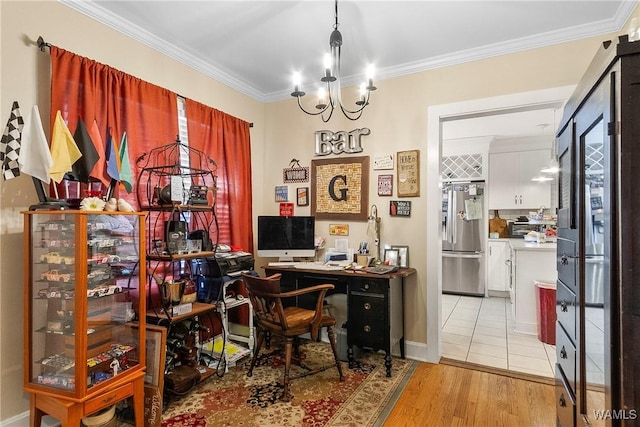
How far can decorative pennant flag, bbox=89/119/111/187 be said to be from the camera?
212 centimetres

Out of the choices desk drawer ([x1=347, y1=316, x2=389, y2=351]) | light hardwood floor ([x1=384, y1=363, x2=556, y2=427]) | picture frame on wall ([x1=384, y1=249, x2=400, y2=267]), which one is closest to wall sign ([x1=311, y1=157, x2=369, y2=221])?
picture frame on wall ([x1=384, y1=249, x2=400, y2=267])

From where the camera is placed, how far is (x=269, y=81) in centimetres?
358

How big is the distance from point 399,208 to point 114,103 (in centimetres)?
252

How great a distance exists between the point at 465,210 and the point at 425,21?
3.97 m

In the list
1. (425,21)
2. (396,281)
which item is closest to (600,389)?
(396,281)

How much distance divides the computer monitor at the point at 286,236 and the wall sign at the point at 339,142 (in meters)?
0.79

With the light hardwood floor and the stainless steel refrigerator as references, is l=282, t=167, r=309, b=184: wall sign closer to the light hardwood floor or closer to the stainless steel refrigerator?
the light hardwood floor

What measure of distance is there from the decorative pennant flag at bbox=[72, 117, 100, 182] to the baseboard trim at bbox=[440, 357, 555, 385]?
→ 3159mm

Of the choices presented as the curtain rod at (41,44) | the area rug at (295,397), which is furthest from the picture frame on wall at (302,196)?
the curtain rod at (41,44)

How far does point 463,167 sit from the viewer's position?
591 centimetres

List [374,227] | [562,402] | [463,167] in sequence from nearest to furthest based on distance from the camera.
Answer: [562,402] < [374,227] < [463,167]

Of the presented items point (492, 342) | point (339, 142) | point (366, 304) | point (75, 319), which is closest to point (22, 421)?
point (75, 319)

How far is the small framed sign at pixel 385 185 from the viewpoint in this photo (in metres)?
3.28

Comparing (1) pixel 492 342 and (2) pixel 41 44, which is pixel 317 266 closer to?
(1) pixel 492 342
